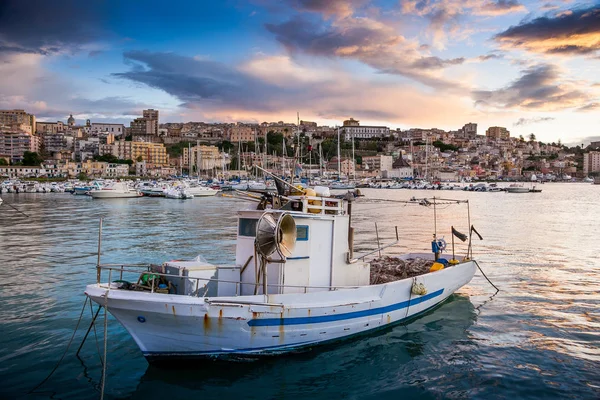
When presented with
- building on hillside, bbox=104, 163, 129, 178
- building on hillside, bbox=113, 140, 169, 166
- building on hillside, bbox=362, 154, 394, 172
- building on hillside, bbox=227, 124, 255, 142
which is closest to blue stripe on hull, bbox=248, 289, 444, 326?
building on hillside, bbox=104, 163, 129, 178

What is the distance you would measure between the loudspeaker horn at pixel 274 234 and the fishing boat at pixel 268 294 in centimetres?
2

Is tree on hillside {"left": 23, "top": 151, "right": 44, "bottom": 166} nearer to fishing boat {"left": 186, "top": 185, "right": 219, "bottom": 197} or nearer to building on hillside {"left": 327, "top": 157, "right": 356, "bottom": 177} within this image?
fishing boat {"left": 186, "top": 185, "right": 219, "bottom": 197}

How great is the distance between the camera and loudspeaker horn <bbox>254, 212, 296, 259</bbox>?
27.0 feet

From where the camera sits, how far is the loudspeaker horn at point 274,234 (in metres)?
8.22

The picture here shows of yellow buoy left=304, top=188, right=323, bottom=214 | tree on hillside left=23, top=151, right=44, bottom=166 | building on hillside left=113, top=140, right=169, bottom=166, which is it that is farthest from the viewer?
building on hillside left=113, top=140, right=169, bottom=166

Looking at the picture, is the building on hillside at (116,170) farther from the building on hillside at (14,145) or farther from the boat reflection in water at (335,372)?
the boat reflection in water at (335,372)

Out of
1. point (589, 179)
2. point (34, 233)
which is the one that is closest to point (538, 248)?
point (34, 233)

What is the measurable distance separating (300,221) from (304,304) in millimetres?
1606

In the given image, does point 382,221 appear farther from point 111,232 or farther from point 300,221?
point 300,221

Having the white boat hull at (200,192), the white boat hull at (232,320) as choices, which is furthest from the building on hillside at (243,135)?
the white boat hull at (232,320)

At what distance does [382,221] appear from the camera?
3619 cm

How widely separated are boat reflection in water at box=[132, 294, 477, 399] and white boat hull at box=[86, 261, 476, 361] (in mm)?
252

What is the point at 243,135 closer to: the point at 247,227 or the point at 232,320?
the point at 247,227

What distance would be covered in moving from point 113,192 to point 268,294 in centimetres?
5750
